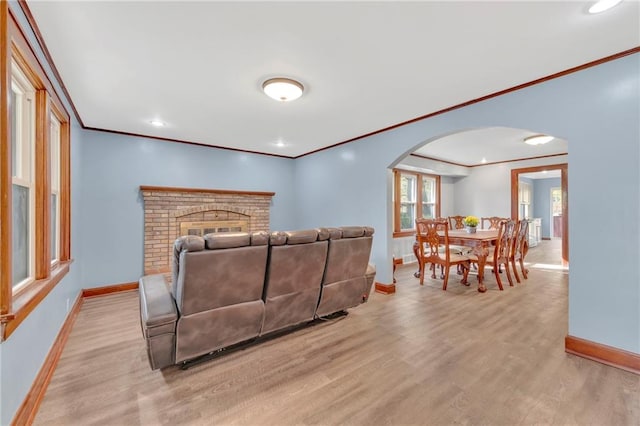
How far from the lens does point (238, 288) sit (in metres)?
2.12

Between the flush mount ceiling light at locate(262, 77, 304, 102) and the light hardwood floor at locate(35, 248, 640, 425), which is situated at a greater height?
the flush mount ceiling light at locate(262, 77, 304, 102)

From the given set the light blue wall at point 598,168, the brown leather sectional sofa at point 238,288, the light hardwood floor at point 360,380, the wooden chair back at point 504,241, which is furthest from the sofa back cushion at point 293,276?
the wooden chair back at point 504,241

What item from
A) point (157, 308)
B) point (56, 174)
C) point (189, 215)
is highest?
point (56, 174)

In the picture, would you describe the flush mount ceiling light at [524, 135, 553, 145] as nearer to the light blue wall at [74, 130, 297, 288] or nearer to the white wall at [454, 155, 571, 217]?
the white wall at [454, 155, 571, 217]

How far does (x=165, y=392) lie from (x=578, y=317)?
3215 millimetres

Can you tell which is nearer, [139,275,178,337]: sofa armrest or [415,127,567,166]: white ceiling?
[139,275,178,337]: sofa armrest

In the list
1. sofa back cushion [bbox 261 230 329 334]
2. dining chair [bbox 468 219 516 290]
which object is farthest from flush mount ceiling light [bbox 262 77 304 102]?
dining chair [bbox 468 219 516 290]

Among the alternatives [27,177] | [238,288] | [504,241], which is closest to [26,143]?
[27,177]

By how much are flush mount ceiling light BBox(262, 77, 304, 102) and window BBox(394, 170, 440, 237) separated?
4.00 metres

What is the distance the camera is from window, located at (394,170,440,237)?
630 cm

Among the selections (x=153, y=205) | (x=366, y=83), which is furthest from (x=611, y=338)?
(x=153, y=205)

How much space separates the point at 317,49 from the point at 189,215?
3705 millimetres

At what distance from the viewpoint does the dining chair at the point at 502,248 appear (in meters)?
4.09

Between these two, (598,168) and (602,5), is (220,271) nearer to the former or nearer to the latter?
(602,5)
